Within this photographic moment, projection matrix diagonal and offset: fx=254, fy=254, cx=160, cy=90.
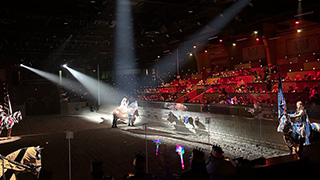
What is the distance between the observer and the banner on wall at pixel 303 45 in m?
13.8

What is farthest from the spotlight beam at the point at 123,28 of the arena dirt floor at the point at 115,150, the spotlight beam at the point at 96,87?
the spotlight beam at the point at 96,87

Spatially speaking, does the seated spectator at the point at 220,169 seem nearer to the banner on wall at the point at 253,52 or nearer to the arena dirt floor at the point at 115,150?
the arena dirt floor at the point at 115,150

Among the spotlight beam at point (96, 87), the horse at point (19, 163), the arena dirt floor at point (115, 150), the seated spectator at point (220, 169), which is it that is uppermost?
the spotlight beam at point (96, 87)

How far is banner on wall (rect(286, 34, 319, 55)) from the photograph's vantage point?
13.8 m

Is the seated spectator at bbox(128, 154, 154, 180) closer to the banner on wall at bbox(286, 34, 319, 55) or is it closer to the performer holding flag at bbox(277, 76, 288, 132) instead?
the performer holding flag at bbox(277, 76, 288, 132)

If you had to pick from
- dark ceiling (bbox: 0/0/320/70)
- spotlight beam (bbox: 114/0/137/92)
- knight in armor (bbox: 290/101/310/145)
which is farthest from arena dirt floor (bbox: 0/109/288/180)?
spotlight beam (bbox: 114/0/137/92)

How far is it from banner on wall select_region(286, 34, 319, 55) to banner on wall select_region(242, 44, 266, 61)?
6.21ft

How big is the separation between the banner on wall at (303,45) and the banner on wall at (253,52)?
189cm

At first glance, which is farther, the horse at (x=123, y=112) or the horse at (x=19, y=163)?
the horse at (x=123, y=112)

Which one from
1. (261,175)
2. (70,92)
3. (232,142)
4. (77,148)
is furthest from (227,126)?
(70,92)

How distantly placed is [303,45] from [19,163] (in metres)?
15.0

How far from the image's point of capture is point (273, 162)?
13.0 ft

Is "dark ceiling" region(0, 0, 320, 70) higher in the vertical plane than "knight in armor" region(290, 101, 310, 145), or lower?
higher

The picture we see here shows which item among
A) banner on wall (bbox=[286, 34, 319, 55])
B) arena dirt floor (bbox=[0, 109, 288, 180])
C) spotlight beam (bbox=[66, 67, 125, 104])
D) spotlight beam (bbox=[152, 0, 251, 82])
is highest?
spotlight beam (bbox=[152, 0, 251, 82])
